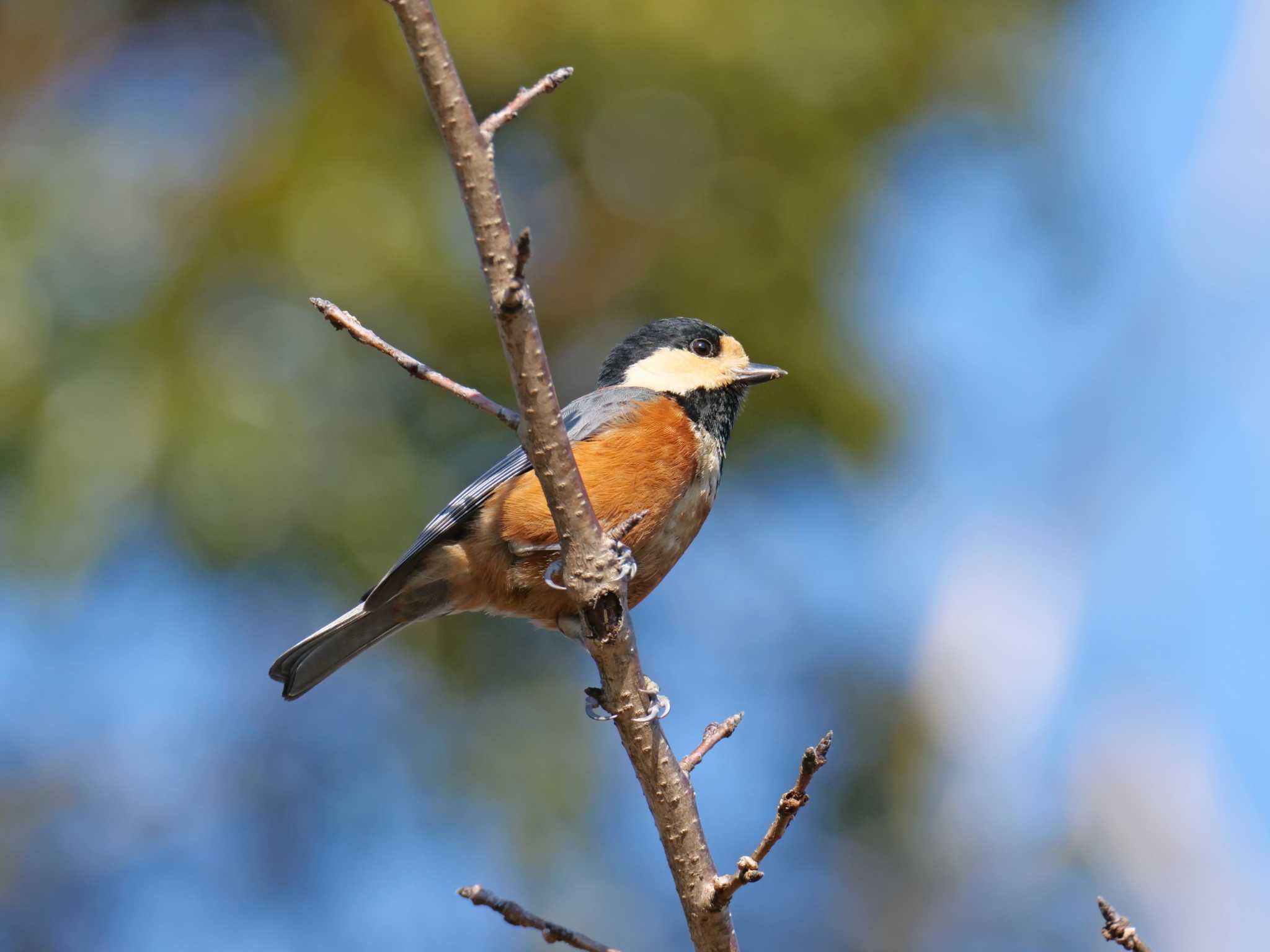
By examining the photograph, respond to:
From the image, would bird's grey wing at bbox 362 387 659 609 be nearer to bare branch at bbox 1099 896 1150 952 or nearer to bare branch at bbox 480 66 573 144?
bare branch at bbox 480 66 573 144

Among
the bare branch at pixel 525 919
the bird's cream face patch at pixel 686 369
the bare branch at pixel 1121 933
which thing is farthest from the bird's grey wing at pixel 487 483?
the bare branch at pixel 1121 933

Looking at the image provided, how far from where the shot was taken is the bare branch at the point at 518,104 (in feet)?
8.21

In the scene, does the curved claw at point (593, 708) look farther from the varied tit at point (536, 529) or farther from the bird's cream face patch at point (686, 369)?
the bird's cream face patch at point (686, 369)

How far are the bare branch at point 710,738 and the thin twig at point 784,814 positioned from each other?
334 millimetres

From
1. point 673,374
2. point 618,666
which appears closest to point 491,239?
point 618,666

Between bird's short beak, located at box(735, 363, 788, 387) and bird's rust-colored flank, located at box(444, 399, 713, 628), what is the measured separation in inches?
23.9

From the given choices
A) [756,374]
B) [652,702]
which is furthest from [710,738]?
[756,374]

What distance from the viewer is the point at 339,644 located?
4.42m

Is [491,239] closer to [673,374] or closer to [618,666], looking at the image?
[618,666]

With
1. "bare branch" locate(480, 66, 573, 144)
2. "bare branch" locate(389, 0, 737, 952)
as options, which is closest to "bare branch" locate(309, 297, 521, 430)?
"bare branch" locate(389, 0, 737, 952)

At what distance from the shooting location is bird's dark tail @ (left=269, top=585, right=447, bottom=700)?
14.4 feet

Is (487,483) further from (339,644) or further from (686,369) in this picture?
(686,369)

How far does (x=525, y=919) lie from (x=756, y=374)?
2.65 metres

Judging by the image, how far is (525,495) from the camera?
4.19 m
